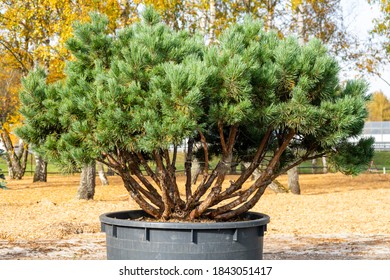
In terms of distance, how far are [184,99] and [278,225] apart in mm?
6319

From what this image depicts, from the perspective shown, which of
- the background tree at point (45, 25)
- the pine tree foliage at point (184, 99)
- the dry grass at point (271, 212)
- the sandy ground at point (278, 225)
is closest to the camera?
the pine tree foliage at point (184, 99)

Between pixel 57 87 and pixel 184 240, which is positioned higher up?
pixel 57 87

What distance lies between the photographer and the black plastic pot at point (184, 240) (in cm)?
475

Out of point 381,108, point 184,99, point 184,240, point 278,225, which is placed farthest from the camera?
point 381,108

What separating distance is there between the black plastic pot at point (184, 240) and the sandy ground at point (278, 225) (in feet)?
7.92

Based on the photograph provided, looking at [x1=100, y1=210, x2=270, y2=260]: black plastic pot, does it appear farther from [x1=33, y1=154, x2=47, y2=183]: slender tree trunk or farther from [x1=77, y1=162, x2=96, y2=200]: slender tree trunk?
[x1=33, y1=154, x2=47, y2=183]: slender tree trunk

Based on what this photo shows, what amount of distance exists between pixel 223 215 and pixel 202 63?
1599 millimetres

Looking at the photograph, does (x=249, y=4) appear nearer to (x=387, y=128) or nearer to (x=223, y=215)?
(x=223, y=215)

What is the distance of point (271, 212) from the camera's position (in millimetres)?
11969

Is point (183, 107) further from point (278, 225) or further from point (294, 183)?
point (294, 183)

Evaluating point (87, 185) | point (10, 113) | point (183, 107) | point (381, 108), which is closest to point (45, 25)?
point (87, 185)

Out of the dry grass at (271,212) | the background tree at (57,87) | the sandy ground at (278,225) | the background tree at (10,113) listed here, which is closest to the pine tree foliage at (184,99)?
the background tree at (57,87)

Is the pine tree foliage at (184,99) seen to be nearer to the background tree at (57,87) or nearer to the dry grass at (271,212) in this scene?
the background tree at (57,87)

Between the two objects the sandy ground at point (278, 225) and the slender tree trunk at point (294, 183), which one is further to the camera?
the slender tree trunk at point (294, 183)
